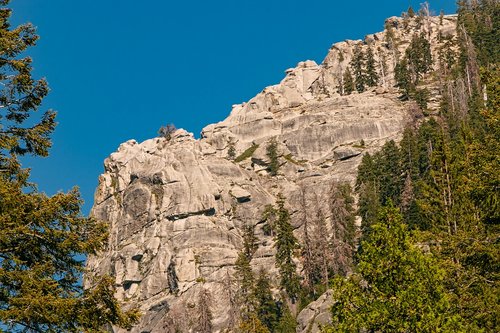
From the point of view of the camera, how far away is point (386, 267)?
17.8 meters

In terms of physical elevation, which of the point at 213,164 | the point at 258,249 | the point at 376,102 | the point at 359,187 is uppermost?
the point at 376,102

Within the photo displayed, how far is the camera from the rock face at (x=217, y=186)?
86.9 meters

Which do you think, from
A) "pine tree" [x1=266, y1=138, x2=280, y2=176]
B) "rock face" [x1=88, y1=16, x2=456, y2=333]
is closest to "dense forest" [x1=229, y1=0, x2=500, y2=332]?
"pine tree" [x1=266, y1=138, x2=280, y2=176]

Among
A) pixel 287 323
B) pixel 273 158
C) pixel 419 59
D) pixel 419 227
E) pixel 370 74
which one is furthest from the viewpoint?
pixel 370 74

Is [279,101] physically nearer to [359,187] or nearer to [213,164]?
[213,164]

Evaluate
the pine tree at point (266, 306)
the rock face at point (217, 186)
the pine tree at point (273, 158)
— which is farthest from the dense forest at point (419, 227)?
the rock face at point (217, 186)

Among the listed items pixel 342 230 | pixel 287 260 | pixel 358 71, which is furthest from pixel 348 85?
pixel 287 260

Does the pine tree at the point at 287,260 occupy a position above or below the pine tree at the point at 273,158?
below

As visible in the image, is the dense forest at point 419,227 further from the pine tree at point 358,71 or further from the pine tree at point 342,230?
the pine tree at point 358,71

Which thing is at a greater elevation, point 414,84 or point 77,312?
point 414,84

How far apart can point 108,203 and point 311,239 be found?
1674 inches

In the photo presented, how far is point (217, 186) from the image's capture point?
102312 mm

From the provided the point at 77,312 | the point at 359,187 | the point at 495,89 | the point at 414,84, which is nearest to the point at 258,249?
the point at 359,187

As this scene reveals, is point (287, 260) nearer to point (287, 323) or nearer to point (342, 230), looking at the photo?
point (342, 230)
